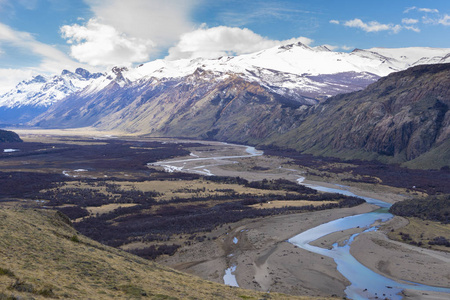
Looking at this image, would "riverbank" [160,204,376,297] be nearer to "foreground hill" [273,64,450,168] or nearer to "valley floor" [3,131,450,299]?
"valley floor" [3,131,450,299]

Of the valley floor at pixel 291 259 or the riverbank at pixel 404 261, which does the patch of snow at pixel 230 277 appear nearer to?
the valley floor at pixel 291 259

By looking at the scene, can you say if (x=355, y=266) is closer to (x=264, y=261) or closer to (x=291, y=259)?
(x=291, y=259)

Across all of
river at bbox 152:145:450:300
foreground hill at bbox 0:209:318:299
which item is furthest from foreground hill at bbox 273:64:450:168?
foreground hill at bbox 0:209:318:299

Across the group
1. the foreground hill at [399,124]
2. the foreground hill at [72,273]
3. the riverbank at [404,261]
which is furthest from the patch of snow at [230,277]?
the foreground hill at [399,124]

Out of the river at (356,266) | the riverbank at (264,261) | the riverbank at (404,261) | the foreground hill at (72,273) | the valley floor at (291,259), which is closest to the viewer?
the foreground hill at (72,273)

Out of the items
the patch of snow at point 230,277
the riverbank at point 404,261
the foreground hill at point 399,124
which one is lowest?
the patch of snow at point 230,277

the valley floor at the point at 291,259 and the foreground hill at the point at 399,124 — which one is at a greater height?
the foreground hill at the point at 399,124
